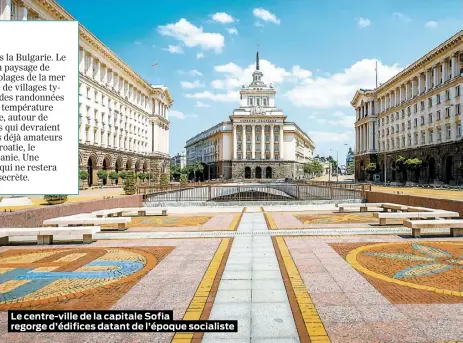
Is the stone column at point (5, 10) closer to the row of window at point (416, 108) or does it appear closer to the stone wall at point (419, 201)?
the stone wall at point (419, 201)

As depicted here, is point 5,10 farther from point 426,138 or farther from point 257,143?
point 257,143

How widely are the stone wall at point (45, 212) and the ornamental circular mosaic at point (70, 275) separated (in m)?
2.92

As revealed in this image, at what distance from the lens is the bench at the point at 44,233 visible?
1139 centimetres

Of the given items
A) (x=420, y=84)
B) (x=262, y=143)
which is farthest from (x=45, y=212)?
(x=262, y=143)

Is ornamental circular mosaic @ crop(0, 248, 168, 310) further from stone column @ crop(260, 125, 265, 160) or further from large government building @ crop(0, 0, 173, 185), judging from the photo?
stone column @ crop(260, 125, 265, 160)

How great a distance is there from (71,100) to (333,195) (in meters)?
28.6

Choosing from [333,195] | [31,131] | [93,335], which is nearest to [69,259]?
[93,335]

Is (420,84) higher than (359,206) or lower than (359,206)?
higher

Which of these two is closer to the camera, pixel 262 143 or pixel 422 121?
pixel 422 121

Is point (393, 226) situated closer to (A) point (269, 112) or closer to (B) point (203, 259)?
(B) point (203, 259)

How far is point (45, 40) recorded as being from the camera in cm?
435

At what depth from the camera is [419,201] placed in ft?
63.9

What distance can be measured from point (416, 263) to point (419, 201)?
12.3 metres

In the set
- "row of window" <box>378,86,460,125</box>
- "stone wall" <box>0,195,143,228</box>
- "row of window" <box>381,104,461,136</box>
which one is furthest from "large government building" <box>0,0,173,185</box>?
"row of window" <box>378,86,460,125</box>
